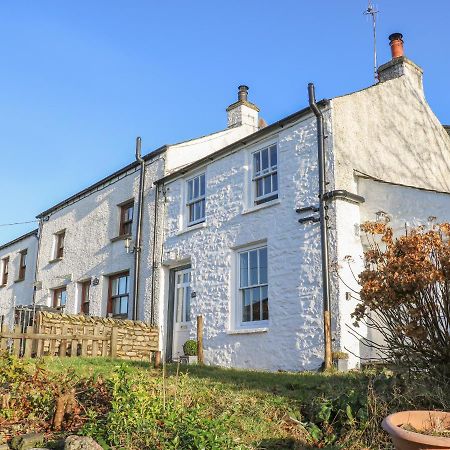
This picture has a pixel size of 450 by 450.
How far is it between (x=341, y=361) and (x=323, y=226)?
2.76 meters

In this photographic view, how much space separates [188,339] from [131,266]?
3744 millimetres

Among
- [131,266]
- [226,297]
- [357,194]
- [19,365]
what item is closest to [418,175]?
[357,194]

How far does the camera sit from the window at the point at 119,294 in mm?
16922

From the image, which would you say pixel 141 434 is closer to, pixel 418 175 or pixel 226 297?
pixel 226 297

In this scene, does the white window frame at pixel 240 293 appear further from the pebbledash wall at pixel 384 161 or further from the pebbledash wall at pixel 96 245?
the pebbledash wall at pixel 96 245

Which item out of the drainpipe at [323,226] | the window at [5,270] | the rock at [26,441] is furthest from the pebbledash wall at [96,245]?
the rock at [26,441]

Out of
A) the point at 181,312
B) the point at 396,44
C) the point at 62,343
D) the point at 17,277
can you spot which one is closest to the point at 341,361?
the point at 181,312

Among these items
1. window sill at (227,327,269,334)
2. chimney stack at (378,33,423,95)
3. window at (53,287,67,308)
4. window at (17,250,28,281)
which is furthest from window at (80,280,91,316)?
chimney stack at (378,33,423,95)

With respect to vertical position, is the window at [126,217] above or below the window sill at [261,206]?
above

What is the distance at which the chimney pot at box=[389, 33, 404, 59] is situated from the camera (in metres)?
15.1

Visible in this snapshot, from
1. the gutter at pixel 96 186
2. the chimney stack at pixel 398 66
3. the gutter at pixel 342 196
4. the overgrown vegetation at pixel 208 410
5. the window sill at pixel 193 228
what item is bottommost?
the overgrown vegetation at pixel 208 410

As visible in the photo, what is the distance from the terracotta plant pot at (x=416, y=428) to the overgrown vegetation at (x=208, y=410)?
3.37 feet

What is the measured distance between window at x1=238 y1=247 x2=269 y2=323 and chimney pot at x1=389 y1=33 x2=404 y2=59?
7353 mm

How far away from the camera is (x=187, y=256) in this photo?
575 inches
